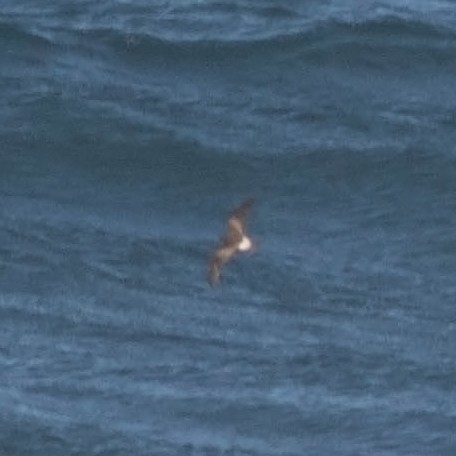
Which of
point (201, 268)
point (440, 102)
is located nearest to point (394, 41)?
point (440, 102)

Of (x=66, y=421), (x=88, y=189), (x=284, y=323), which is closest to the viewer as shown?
(x=66, y=421)

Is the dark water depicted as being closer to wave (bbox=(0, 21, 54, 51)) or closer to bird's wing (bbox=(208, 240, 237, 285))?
wave (bbox=(0, 21, 54, 51))

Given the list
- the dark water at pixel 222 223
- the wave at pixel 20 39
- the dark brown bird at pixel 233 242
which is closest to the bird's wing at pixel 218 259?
the dark brown bird at pixel 233 242

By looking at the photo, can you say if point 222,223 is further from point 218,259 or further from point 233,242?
point 233,242

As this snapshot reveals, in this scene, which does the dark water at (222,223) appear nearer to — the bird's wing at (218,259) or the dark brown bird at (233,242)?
the bird's wing at (218,259)

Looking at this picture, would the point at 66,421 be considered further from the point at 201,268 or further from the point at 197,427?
the point at 201,268

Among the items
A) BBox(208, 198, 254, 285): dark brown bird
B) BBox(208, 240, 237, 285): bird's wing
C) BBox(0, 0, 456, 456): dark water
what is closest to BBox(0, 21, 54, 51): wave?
BBox(0, 0, 456, 456): dark water

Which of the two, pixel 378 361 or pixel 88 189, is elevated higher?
pixel 88 189
